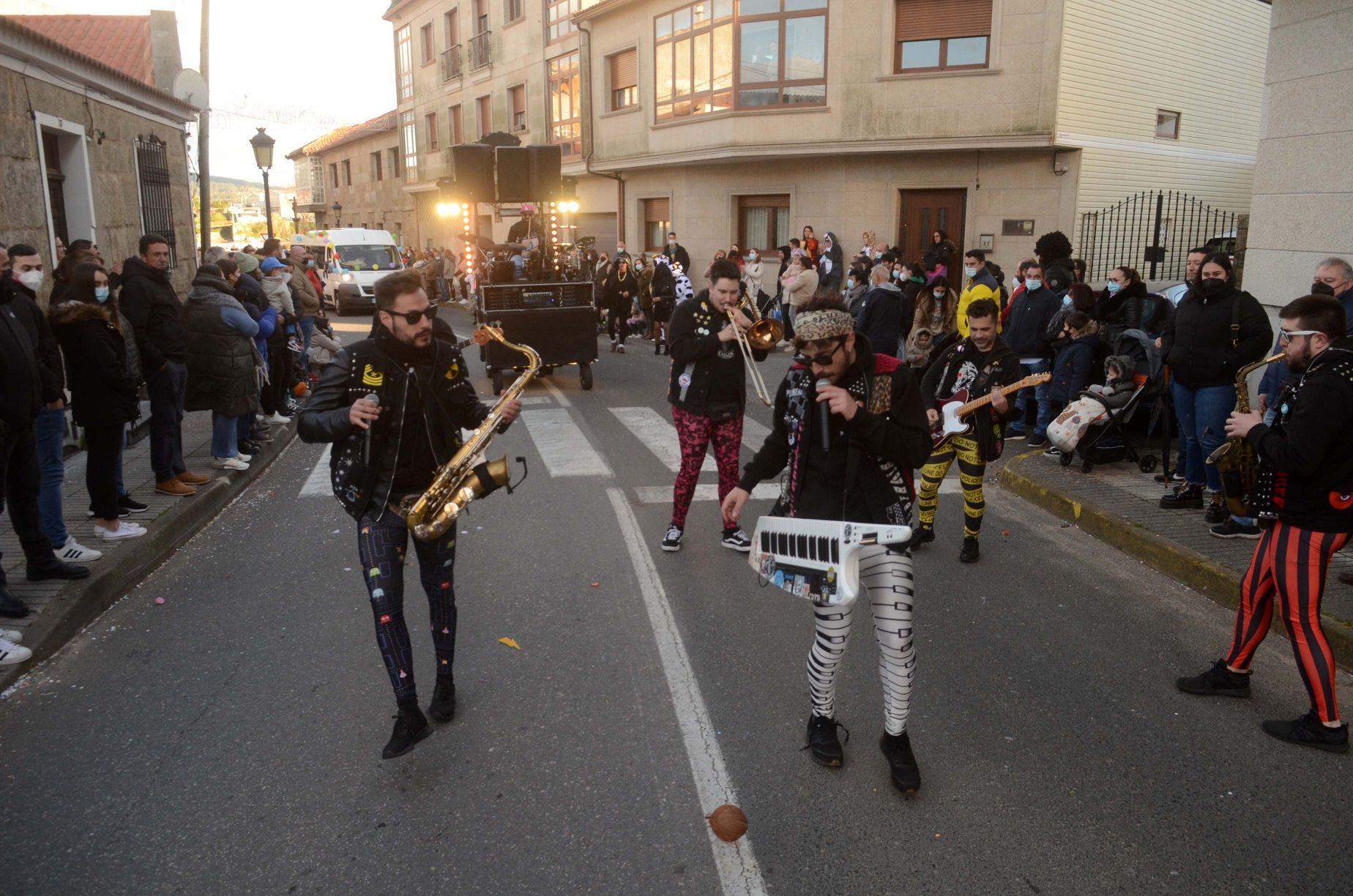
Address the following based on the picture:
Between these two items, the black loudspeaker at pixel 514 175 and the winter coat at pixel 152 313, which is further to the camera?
the black loudspeaker at pixel 514 175

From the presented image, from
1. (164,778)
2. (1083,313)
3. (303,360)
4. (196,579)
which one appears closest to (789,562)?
(164,778)

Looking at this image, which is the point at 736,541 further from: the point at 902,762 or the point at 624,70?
the point at 624,70

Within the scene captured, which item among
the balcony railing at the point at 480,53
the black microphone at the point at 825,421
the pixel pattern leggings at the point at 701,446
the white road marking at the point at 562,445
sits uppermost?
the balcony railing at the point at 480,53

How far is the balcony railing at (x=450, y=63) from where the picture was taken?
116ft

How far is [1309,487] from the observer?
3797 millimetres

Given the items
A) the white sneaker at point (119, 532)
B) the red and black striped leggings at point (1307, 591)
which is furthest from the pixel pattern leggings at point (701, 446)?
the white sneaker at point (119, 532)

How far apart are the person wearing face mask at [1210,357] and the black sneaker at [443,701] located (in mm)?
5138

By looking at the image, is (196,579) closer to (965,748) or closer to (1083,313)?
(965,748)

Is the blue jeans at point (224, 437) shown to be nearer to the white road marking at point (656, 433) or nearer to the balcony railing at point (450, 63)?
the white road marking at point (656, 433)

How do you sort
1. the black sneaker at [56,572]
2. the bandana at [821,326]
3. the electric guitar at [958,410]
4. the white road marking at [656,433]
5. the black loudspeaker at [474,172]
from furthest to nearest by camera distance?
the black loudspeaker at [474,172] → the white road marking at [656,433] → the electric guitar at [958,410] → the black sneaker at [56,572] → the bandana at [821,326]

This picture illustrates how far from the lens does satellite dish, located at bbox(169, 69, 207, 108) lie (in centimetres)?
1482

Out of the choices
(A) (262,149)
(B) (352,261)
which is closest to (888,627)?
(A) (262,149)

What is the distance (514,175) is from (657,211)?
8.33m

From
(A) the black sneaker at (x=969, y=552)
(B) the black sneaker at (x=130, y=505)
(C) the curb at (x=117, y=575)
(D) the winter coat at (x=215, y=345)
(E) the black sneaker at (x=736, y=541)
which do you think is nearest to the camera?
(C) the curb at (x=117, y=575)
